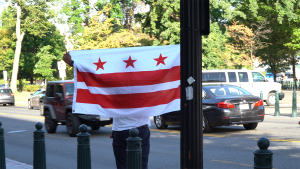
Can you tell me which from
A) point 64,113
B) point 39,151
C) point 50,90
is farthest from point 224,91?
point 39,151

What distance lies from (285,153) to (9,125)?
12.6 meters

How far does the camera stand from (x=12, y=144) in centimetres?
1195

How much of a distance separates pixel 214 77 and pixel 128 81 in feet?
58.6

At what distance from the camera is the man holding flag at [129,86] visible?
16.5 feet

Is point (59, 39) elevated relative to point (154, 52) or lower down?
elevated

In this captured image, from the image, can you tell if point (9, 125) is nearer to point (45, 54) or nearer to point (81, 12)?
point (81, 12)

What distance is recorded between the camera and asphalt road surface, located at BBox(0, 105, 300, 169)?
816 centimetres

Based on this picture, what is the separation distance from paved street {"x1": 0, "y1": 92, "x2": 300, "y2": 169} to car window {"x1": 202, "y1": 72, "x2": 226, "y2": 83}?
26.2ft

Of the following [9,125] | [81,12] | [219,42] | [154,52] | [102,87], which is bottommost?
[9,125]

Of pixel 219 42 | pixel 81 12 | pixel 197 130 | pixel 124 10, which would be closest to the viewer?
pixel 197 130

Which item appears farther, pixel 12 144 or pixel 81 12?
pixel 81 12

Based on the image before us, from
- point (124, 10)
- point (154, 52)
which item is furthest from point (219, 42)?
point (154, 52)

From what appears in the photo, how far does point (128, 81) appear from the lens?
16.6 ft

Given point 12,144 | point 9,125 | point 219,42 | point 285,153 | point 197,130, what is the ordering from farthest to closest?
point 219,42 < point 9,125 < point 12,144 < point 285,153 < point 197,130
